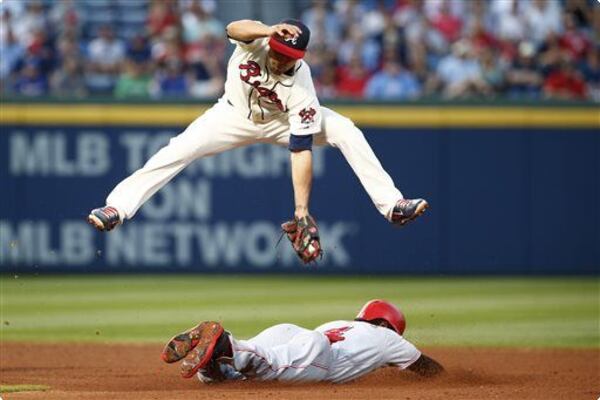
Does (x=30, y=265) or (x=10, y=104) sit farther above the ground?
(x=10, y=104)

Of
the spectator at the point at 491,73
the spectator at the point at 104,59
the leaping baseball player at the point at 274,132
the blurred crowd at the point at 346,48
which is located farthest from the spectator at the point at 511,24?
the leaping baseball player at the point at 274,132

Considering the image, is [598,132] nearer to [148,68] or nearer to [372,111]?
[372,111]

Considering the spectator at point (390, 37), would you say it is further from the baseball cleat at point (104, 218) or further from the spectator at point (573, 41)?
the baseball cleat at point (104, 218)

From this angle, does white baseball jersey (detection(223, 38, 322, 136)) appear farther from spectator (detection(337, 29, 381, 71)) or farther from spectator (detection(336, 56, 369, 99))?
spectator (detection(337, 29, 381, 71))

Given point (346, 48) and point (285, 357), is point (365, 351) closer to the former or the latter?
point (285, 357)

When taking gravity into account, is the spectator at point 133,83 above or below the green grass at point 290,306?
above

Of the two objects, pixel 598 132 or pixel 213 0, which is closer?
pixel 598 132

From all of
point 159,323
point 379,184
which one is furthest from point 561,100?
point 379,184

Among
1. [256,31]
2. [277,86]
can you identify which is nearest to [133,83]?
[277,86]
